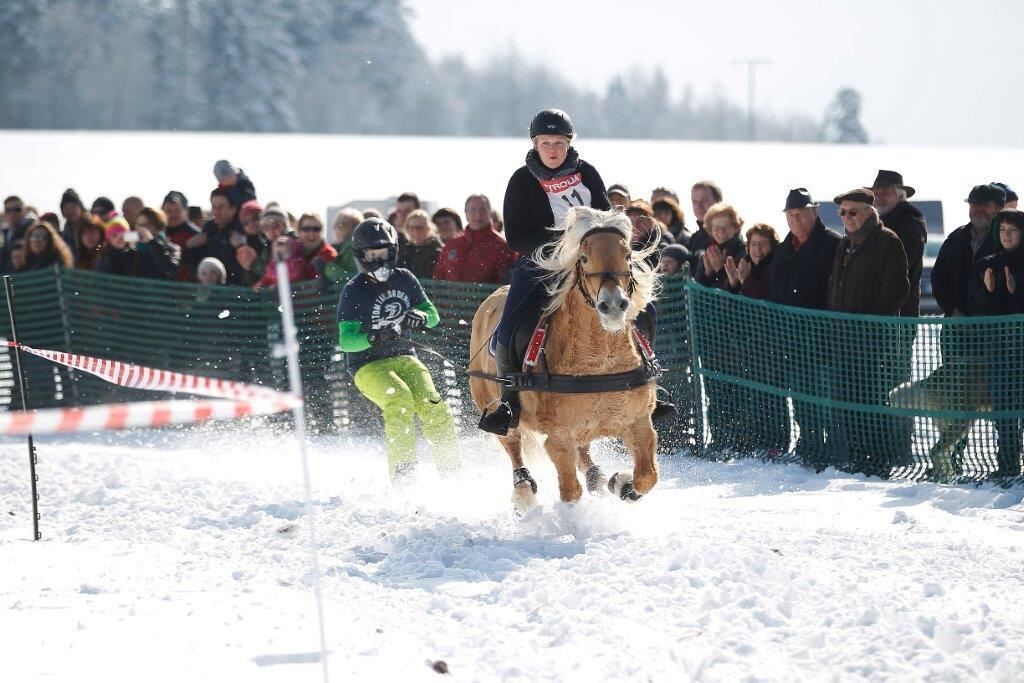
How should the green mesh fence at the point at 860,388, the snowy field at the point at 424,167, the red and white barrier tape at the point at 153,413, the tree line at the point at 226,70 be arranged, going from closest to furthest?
the red and white barrier tape at the point at 153,413, the green mesh fence at the point at 860,388, the snowy field at the point at 424,167, the tree line at the point at 226,70

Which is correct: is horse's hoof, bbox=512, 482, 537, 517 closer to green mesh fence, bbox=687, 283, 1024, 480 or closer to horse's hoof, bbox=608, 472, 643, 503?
horse's hoof, bbox=608, 472, 643, 503

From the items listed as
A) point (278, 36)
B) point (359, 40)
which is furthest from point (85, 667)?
point (359, 40)

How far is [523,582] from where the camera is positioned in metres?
6.45

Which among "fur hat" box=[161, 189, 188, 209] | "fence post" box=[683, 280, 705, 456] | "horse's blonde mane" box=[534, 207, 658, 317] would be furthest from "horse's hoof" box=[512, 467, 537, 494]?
"fur hat" box=[161, 189, 188, 209]

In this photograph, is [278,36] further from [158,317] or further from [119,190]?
[158,317]

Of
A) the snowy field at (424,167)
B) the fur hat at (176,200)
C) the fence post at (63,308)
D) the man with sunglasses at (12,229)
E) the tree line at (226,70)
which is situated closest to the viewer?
the fence post at (63,308)

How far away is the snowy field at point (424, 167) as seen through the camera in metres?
27.5

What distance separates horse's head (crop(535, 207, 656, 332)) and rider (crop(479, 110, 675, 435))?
223 mm

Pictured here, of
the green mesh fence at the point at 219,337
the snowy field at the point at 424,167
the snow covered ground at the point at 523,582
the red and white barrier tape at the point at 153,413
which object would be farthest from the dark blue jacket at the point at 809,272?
the snowy field at the point at 424,167

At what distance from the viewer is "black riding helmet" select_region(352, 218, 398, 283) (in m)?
9.43

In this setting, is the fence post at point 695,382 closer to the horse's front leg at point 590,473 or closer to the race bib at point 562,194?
the horse's front leg at point 590,473

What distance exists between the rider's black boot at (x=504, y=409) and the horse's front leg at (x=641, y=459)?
2.22ft

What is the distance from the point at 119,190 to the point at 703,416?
21.7m

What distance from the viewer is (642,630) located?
18.5 feet
